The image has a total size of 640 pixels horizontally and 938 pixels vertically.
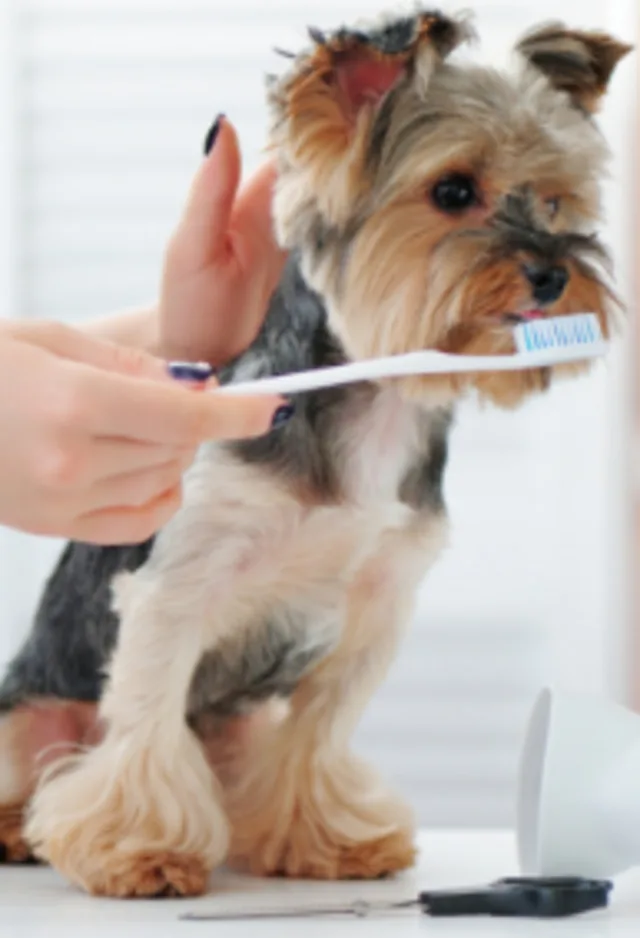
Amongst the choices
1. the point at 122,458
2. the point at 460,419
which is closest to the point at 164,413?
the point at 122,458

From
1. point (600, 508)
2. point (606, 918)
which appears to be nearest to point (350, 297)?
point (606, 918)

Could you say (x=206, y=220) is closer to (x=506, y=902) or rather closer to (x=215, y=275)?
(x=215, y=275)

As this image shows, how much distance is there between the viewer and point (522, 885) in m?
1.22

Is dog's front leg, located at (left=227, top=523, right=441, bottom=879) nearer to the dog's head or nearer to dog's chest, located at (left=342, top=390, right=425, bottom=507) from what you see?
dog's chest, located at (left=342, top=390, right=425, bottom=507)

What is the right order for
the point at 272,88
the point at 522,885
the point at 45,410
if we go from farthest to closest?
1. the point at 272,88
2. the point at 522,885
3. the point at 45,410

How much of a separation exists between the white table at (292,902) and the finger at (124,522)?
0.26 m

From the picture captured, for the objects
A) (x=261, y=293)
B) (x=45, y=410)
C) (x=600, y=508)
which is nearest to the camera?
(x=45, y=410)

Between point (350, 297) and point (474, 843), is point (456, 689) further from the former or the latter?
point (350, 297)

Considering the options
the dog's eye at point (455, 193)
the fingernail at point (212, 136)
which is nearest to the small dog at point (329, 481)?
the dog's eye at point (455, 193)

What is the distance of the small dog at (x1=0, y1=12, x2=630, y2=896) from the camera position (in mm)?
1312

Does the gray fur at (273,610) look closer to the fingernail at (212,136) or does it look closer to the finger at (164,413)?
the fingernail at (212,136)

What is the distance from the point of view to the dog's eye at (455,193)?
1.32m

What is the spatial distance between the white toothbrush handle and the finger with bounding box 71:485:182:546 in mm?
84

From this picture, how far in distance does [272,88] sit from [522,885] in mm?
598
